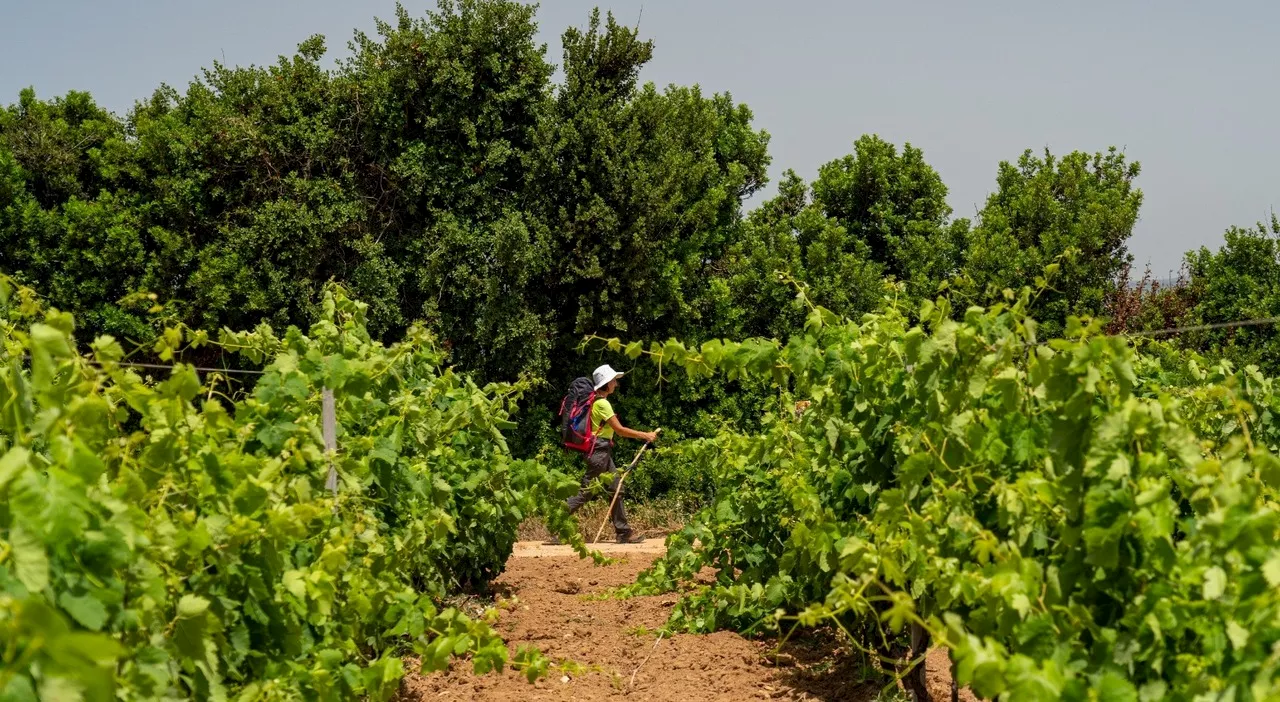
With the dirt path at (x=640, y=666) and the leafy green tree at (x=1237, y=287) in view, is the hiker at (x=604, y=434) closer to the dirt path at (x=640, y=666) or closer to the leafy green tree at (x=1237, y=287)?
the dirt path at (x=640, y=666)

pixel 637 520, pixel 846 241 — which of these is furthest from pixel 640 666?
pixel 846 241

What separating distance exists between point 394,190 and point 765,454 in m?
7.81

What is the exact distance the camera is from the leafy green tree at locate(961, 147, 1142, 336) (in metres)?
14.1

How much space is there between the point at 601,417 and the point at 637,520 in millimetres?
2385

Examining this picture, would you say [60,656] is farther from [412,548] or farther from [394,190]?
[394,190]

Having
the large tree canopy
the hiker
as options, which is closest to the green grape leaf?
the hiker

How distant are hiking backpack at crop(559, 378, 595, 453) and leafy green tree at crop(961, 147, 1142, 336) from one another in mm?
5452

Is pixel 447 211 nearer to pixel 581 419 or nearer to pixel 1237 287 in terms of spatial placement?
pixel 581 419

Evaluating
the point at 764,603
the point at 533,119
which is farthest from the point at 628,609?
the point at 533,119

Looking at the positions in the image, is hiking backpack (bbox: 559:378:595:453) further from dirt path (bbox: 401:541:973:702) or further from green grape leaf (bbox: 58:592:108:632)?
green grape leaf (bbox: 58:592:108:632)

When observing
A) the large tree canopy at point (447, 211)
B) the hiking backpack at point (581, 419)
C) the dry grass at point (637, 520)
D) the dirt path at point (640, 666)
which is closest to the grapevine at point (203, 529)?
the dirt path at point (640, 666)

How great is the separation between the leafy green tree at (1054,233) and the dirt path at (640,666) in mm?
7900

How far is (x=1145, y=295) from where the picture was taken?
1491 centimetres

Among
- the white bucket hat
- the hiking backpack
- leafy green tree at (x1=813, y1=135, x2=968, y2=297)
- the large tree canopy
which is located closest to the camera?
the white bucket hat
